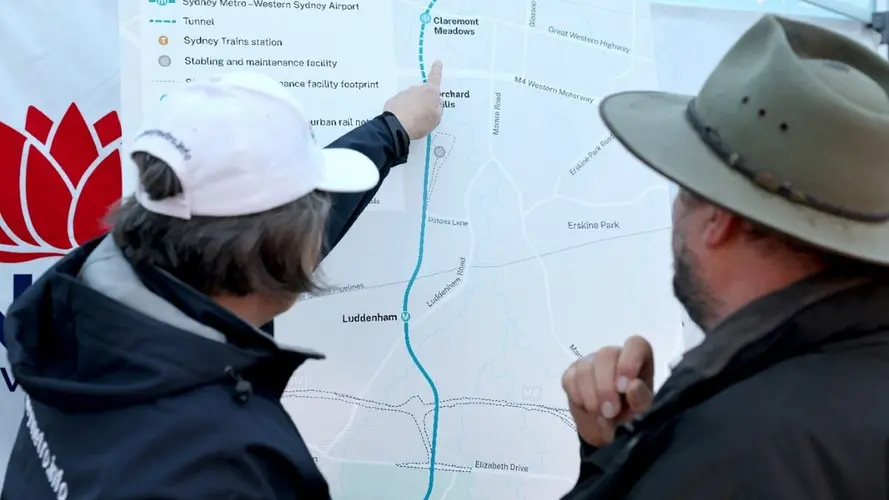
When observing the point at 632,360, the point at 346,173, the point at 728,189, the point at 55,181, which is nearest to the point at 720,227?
the point at 728,189

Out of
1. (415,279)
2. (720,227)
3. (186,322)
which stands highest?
(720,227)

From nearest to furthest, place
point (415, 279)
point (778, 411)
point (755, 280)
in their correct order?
point (778, 411)
point (755, 280)
point (415, 279)

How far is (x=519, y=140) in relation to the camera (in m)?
1.45

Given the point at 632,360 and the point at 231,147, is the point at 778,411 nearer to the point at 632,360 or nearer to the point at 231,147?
the point at 632,360

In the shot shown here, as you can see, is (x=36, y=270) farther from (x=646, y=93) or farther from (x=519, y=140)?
(x=646, y=93)

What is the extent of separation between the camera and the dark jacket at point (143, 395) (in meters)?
0.74

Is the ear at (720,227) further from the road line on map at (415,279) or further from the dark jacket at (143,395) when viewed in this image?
the road line on map at (415,279)

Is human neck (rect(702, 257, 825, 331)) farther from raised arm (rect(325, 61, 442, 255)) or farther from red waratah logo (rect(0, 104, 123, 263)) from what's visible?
red waratah logo (rect(0, 104, 123, 263))

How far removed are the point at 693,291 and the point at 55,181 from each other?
46.3 inches

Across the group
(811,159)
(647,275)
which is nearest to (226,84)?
(811,159)

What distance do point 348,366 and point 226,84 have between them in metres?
0.61

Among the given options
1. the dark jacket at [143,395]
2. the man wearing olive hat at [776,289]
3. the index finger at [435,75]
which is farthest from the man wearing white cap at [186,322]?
the index finger at [435,75]

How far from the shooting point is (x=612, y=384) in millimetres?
925

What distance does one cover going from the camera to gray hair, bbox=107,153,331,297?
842mm
